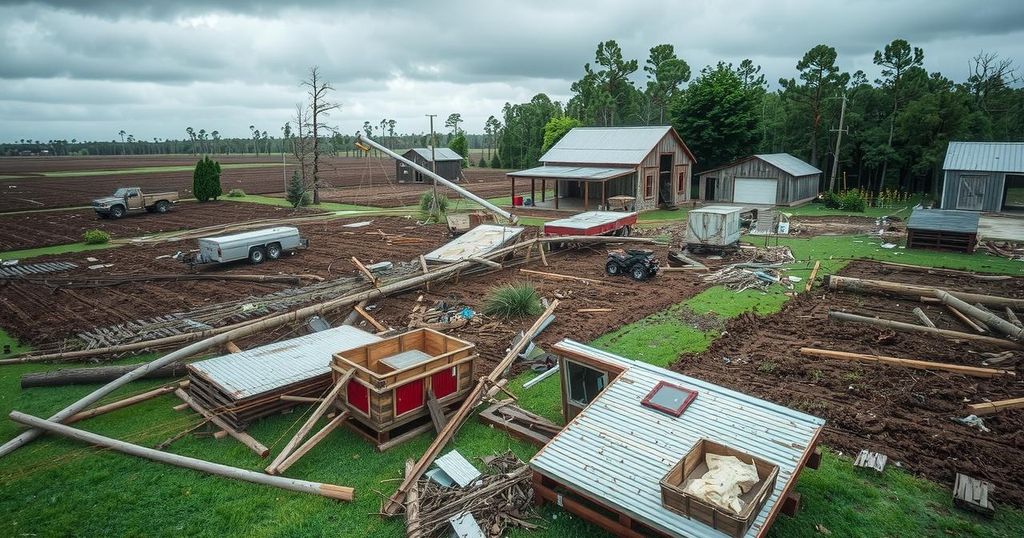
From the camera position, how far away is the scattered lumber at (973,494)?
23.9 ft

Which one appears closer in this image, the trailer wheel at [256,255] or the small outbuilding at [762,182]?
the trailer wheel at [256,255]

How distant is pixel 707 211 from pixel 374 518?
19.3m

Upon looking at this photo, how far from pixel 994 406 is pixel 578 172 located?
3070 cm

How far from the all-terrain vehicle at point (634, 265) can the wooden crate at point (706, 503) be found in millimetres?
13148

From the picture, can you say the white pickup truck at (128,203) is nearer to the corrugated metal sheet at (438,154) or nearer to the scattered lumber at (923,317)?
the corrugated metal sheet at (438,154)

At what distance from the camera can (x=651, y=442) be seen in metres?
7.36

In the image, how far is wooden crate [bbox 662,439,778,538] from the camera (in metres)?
5.66

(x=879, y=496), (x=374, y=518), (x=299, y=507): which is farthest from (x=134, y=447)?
(x=879, y=496)

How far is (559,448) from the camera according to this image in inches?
294

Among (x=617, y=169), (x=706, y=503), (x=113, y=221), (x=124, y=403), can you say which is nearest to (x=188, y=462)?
(x=124, y=403)

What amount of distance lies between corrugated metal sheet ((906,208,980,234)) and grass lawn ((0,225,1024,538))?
20.0 m

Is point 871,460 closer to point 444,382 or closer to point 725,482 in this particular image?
point 725,482

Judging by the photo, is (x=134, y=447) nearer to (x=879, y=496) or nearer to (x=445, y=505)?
(x=445, y=505)

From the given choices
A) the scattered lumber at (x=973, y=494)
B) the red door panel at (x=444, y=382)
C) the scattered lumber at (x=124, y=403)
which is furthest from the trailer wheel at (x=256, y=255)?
the scattered lumber at (x=973, y=494)
